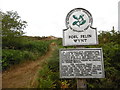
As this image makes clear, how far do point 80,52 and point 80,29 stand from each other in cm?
61

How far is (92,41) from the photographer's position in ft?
11.2

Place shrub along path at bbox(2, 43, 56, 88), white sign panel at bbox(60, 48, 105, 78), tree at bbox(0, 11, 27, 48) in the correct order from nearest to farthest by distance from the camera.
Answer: white sign panel at bbox(60, 48, 105, 78) → shrub along path at bbox(2, 43, 56, 88) → tree at bbox(0, 11, 27, 48)

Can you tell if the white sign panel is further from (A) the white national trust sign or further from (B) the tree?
(B) the tree

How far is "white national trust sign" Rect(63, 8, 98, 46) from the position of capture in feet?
11.3

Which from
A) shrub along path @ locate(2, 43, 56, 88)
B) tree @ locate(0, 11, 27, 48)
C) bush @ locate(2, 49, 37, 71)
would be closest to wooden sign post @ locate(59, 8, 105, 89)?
shrub along path @ locate(2, 43, 56, 88)

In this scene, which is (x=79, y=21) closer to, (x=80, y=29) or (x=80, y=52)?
(x=80, y=29)

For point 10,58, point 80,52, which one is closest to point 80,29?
point 80,52

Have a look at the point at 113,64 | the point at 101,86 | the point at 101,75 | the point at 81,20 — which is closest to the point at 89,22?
the point at 81,20

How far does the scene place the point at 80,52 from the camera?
342 cm

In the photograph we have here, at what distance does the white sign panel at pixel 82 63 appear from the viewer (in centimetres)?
333

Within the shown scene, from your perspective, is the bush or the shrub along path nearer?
the shrub along path

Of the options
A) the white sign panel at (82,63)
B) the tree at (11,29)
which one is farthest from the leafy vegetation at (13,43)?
the white sign panel at (82,63)

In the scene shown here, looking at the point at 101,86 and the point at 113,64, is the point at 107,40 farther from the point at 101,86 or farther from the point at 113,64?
the point at 101,86

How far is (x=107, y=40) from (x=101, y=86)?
4.01m
